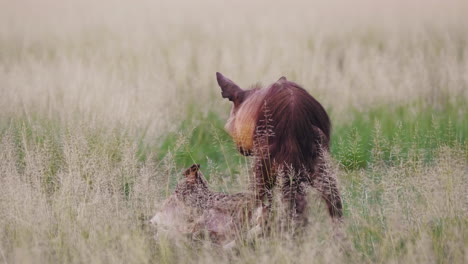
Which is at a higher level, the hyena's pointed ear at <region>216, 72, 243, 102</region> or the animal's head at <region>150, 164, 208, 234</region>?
the hyena's pointed ear at <region>216, 72, 243, 102</region>

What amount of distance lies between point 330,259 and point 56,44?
23.7 feet

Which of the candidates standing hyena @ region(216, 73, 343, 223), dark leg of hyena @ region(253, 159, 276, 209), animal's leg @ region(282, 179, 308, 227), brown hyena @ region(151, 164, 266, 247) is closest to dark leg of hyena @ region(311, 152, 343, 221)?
standing hyena @ region(216, 73, 343, 223)

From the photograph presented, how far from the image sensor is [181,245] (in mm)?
4168

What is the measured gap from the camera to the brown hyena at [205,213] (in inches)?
165

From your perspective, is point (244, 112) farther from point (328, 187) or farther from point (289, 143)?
point (328, 187)

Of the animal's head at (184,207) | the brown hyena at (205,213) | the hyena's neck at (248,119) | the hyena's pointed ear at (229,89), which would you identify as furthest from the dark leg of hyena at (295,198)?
the hyena's pointed ear at (229,89)

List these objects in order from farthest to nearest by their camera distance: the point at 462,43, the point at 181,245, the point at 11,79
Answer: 1. the point at 462,43
2. the point at 11,79
3. the point at 181,245

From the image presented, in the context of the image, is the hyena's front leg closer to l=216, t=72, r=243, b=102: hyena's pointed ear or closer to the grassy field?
the grassy field

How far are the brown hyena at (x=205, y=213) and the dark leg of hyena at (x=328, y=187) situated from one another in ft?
1.31

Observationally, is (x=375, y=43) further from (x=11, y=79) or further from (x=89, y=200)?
(x=89, y=200)

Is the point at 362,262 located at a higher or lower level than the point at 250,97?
lower

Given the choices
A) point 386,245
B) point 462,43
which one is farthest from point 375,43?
point 386,245

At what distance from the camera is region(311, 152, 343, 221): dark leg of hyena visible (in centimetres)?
404

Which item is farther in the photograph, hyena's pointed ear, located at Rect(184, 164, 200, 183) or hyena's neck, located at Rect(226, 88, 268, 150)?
hyena's pointed ear, located at Rect(184, 164, 200, 183)
